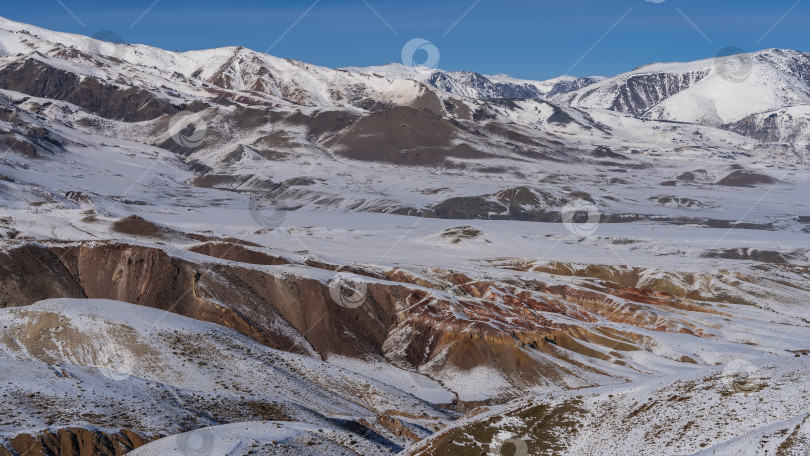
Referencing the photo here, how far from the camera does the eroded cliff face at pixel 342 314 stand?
229 feet

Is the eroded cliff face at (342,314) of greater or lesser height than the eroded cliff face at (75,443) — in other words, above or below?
above

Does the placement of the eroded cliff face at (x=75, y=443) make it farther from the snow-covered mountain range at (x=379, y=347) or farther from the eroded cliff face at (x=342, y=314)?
the eroded cliff face at (x=342, y=314)

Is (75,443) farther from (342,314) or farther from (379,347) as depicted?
(342,314)

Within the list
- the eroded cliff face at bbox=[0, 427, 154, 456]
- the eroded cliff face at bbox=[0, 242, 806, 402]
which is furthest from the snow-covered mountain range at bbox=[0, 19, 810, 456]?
the eroded cliff face at bbox=[0, 242, 806, 402]

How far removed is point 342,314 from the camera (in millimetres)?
76062

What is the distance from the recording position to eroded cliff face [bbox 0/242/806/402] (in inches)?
2746

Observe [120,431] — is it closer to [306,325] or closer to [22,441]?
[22,441]

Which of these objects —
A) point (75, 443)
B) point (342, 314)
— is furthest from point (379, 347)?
point (75, 443)

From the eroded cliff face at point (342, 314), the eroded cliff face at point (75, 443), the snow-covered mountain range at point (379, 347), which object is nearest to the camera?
the eroded cliff face at point (75, 443)

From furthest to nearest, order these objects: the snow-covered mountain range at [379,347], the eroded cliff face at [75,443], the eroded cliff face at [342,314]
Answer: the eroded cliff face at [342,314] → the snow-covered mountain range at [379,347] → the eroded cliff face at [75,443]

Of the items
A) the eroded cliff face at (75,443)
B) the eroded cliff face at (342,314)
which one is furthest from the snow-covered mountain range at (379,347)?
the eroded cliff face at (342,314)

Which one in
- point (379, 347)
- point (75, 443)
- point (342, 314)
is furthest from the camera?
point (342, 314)

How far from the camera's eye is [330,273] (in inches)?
3250

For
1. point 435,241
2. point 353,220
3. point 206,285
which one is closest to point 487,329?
point 206,285
